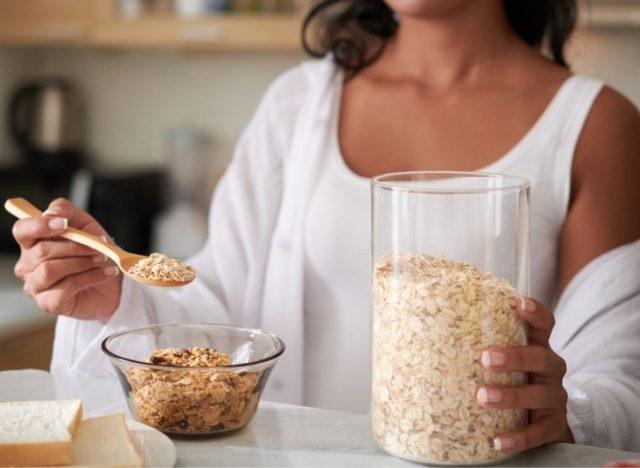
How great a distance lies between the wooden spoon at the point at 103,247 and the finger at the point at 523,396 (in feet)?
1.14

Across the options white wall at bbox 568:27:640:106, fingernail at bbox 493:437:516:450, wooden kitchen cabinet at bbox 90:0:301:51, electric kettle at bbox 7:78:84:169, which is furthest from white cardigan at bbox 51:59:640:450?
electric kettle at bbox 7:78:84:169

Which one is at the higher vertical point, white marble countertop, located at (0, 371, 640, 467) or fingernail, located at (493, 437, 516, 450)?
fingernail, located at (493, 437, 516, 450)

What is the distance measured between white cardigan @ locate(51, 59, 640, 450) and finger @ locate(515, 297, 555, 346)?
0.70 ft

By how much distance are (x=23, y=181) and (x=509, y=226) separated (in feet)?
7.75

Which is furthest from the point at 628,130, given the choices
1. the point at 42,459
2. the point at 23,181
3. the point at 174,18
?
the point at 23,181

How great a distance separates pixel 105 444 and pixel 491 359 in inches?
12.5

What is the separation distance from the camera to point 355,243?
137 cm

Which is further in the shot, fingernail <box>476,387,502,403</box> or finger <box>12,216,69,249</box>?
finger <box>12,216,69,249</box>

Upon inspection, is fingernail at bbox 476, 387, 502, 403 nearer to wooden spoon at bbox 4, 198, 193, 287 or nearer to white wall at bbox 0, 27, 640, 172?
wooden spoon at bbox 4, 198, 193, 287

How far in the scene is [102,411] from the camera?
0.92 metres

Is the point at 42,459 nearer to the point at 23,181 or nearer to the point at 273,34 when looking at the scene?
the point at 273,34

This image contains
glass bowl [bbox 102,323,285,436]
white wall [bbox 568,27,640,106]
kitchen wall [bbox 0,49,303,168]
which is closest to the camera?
glass bowl [bbox 102,323,285,436]

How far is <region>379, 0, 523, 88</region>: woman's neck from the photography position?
145 centimetres

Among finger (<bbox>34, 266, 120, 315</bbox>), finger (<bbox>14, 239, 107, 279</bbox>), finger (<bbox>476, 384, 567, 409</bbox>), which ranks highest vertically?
finger (<bbox>14, 239, 107, 279</bbox>)
